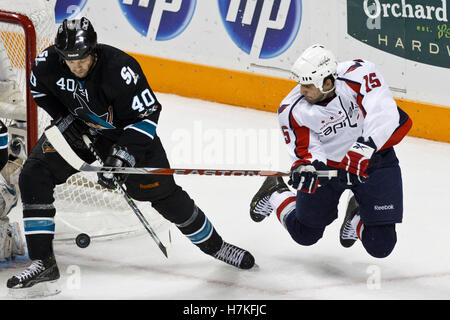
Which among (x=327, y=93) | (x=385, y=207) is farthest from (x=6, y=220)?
(x=385, y=207)

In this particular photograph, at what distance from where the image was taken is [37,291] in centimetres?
383

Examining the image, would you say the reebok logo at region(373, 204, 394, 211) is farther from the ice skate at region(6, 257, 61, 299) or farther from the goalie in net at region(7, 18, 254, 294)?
the ice skate at region(6, 257, 61, 299)

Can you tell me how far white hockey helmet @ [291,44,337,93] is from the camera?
12.3 feet

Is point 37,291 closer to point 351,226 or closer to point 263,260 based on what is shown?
point 263,260

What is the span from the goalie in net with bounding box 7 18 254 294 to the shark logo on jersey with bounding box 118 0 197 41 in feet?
9.09

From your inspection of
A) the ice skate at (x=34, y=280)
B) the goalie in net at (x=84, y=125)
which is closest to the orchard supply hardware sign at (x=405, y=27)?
the goalie in net at (x=84, y=125)

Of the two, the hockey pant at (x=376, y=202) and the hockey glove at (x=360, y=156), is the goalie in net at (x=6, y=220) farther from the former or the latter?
the hockey glove at (x=360, y=156)

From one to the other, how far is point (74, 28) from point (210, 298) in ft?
3.96

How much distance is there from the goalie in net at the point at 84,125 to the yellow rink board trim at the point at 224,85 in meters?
2.50

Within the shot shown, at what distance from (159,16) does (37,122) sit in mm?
2262

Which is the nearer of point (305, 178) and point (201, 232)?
point (305, 178)

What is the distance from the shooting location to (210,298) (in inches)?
151

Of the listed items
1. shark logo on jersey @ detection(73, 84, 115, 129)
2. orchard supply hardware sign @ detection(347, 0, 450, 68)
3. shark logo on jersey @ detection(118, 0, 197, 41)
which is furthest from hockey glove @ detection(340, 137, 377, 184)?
shark logo on jersey @ detection(118, 0, 197, 41)

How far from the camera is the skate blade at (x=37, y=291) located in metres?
3.79
